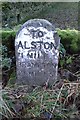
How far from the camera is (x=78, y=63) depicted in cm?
406

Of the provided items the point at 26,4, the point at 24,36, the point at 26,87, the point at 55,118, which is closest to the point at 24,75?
the point at 26,87

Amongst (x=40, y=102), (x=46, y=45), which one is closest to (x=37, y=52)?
(x=46, y=45)

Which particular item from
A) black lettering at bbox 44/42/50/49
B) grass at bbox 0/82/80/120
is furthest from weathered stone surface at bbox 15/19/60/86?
grass at bbox 0/82/80/120

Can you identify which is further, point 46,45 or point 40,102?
point 46,45

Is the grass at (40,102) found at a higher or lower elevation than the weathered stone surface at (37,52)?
lower

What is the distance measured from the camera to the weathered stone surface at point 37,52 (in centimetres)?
340

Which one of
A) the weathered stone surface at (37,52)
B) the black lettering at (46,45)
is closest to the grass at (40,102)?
the weathered stone surface at (37,52)

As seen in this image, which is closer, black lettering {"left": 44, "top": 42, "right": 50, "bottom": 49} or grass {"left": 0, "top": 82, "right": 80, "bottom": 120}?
grass {"left": 0, "top": 82, "right": 80, "bottom": 120}

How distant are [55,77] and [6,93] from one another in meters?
0.63

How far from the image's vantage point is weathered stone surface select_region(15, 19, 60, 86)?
3.40 meters

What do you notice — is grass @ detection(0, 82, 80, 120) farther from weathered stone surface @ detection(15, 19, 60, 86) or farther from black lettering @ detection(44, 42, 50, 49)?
black lettering @ detection(44, 42, 50, 49)

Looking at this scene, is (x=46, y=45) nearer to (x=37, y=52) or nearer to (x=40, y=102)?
(x=37, y=52)

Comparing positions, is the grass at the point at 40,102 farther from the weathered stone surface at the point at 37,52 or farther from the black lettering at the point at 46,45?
the black lettering at the point at 46,45

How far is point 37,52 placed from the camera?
135 inches
